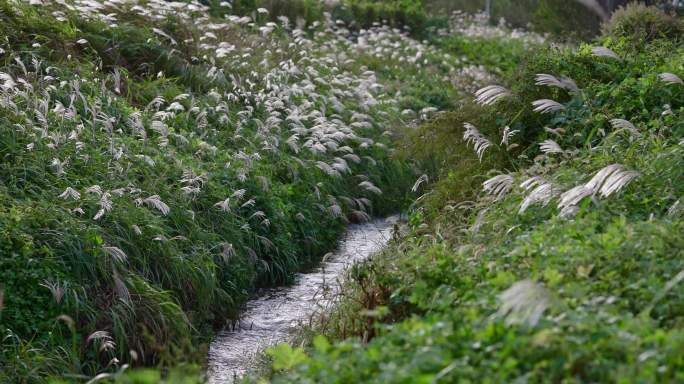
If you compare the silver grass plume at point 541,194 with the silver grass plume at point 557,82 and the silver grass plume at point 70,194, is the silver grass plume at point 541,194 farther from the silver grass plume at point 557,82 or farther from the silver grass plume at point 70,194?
the silver grass plume at point 70,194

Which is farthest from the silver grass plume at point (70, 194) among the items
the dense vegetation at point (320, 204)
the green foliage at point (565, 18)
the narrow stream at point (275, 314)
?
the green foliage at point (565, 18)

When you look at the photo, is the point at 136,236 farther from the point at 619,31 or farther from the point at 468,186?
the point at 619,31

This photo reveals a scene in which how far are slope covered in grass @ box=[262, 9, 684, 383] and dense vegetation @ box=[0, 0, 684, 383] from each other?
2 cm

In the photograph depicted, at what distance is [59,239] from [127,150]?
6.97 ft

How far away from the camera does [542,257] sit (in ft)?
16.1

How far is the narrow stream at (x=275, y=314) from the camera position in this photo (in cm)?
681

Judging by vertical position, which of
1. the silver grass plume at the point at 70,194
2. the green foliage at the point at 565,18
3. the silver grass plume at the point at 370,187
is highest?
the silver grass plume at the point at 70,194

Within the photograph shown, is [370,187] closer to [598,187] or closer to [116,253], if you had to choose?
[116,253]

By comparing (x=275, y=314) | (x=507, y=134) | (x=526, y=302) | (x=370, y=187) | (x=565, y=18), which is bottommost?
(x=275, y=314)

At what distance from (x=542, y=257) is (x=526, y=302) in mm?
1121

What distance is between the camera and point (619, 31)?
11.4 meters

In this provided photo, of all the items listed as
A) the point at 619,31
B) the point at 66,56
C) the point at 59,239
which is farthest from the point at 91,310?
the point at 619,31

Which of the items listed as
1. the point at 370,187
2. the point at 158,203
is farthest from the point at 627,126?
the point at 370,187

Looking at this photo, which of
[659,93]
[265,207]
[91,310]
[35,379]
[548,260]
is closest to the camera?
[548,260]
